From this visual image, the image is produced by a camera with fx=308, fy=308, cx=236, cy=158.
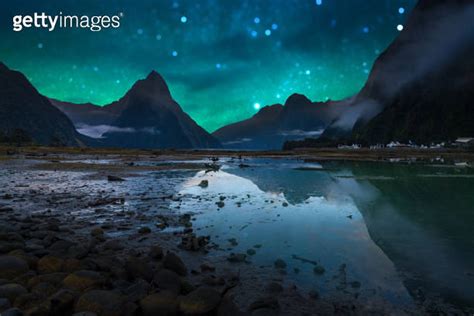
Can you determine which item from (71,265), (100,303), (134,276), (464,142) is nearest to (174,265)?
(134,276)

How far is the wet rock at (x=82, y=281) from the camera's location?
362 inches

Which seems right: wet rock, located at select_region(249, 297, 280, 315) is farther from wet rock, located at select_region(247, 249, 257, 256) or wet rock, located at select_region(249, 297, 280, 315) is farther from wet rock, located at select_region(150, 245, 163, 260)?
wet rock, located at select_region(150, 245, 163, 260)

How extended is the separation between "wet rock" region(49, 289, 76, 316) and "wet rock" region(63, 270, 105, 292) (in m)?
0.75

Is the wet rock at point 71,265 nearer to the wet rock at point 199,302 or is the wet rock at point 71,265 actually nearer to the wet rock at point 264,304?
the wet rock at point 199,302

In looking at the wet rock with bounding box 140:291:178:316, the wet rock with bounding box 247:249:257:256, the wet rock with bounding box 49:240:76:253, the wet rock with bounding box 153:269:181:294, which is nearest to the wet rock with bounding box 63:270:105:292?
the wet rock with bounding box 153:269:181:294

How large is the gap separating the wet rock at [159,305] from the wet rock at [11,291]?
10.9 feet

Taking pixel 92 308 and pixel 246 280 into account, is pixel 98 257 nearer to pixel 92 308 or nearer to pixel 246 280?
pixel 92 308

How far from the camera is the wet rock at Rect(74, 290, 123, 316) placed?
310 inches

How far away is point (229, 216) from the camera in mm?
21734

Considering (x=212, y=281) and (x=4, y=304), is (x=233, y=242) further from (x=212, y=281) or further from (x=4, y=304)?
(x=4, y=304)

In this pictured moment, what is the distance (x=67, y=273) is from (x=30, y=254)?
8.99 feet

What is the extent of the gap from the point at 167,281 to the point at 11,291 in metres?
4.19

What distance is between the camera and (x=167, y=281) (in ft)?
32.5

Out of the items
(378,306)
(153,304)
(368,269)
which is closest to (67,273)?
(153,304)
